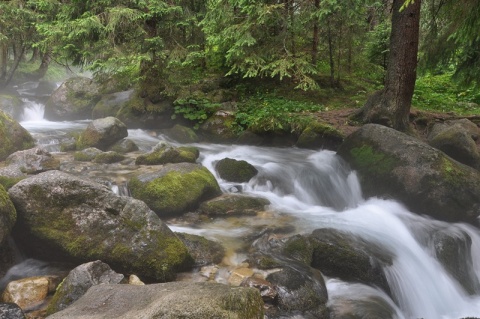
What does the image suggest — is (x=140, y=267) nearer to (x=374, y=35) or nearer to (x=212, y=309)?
(x=212, y=309)

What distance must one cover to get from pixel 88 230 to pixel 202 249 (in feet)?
5.82

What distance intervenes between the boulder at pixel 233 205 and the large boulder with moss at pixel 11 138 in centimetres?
583

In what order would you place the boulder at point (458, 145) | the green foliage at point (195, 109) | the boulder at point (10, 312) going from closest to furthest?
the boulder at point (10, 312)
the boulder at point (458, 145)
the green foliage at point (195, 109)

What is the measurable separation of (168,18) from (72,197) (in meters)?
8.72

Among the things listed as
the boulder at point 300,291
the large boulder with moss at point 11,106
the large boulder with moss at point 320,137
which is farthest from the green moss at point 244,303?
the large boulder with moss at point 11,106

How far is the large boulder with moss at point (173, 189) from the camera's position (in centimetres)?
743

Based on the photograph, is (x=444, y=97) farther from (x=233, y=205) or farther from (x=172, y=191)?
(x=172, y=191)

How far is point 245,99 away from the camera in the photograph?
1484 cm

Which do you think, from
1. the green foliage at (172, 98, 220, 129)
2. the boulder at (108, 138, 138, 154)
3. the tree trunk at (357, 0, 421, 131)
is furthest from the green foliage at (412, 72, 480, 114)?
the boulder at (108, 138, 138, 154)

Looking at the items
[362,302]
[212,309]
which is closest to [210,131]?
[362,302]

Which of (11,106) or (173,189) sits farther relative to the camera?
(11,106)

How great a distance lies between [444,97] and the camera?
15.2 m

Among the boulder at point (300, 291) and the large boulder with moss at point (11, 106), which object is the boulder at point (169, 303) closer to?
the boulder at point (300, 291)

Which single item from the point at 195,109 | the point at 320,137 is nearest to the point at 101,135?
the point at 195,109
